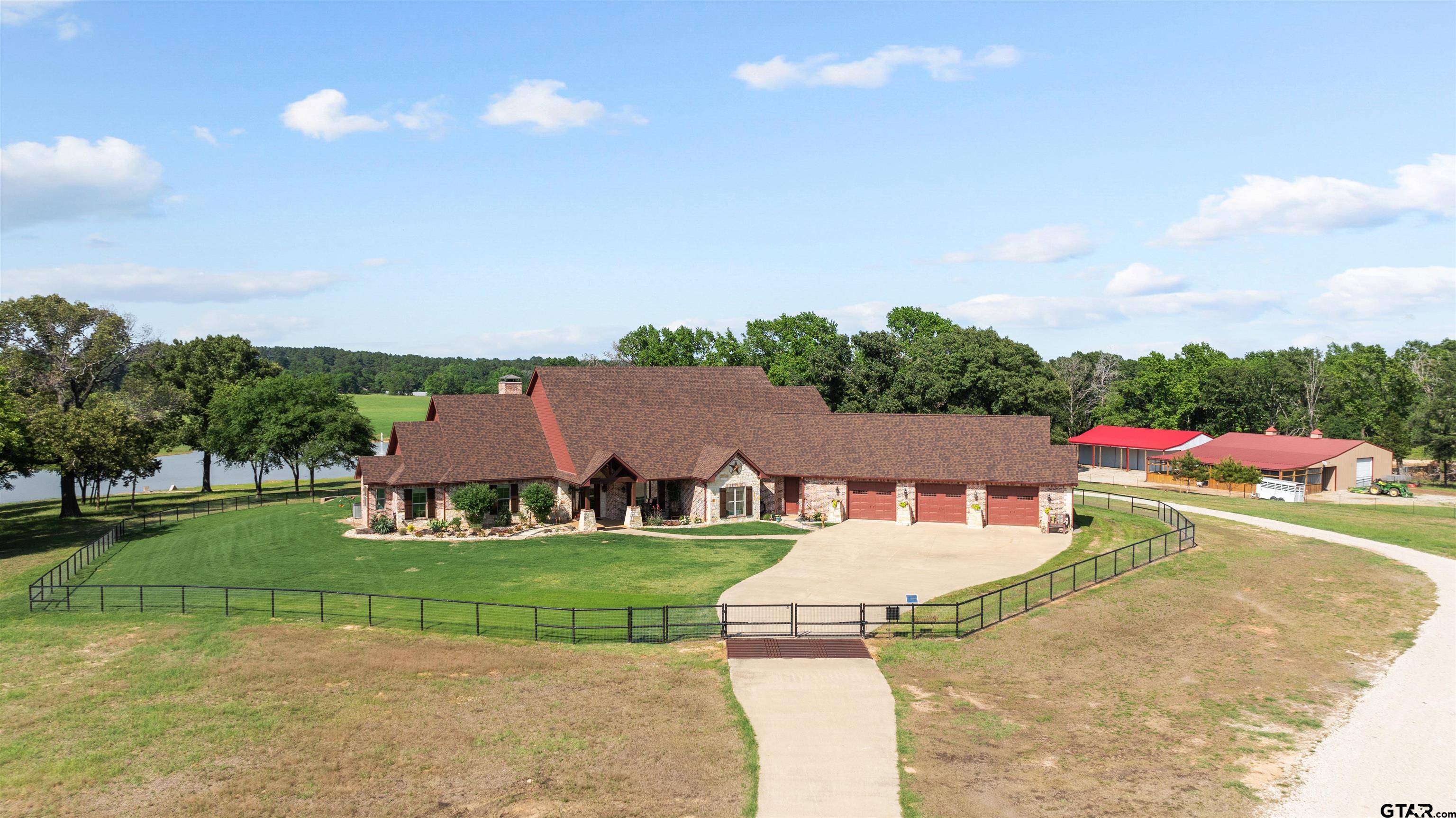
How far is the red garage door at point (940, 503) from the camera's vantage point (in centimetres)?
4491

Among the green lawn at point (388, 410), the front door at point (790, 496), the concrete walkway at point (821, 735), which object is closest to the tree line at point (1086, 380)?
the front door at point (790, 496)

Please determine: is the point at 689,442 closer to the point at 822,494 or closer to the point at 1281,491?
the point at 822,494

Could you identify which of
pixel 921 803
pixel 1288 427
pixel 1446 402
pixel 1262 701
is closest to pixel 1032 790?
pixel 921 803

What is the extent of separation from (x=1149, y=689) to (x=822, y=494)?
27.0m

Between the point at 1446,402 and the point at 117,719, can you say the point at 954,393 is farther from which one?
the point at 117,719

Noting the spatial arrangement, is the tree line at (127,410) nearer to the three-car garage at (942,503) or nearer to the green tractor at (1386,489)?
the three-car garage at (942,503)

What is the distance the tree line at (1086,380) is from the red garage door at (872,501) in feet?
63.8

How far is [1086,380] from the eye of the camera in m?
103

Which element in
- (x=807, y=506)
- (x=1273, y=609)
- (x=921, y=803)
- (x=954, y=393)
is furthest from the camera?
(x=954, y=393)

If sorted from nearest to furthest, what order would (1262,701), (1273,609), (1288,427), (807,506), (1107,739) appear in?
1. (1107,739)
2. (1262,701)
3. (1273,609)
4. (807,506)
5. (1288,427)

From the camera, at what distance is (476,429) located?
4806cm

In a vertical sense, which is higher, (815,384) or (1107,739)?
(815,384)

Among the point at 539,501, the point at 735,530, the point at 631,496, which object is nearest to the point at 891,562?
the point at 735,530

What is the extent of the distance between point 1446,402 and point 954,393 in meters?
42.7
